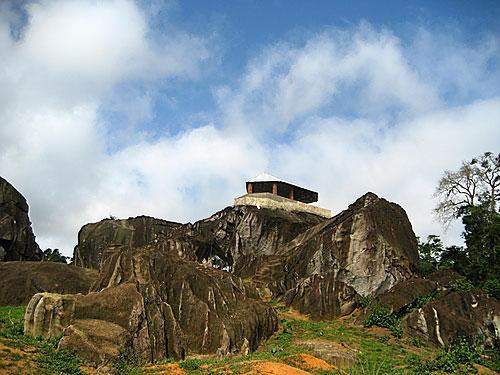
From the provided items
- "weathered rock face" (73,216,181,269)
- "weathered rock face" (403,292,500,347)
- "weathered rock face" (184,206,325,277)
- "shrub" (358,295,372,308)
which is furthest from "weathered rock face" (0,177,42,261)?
"weathered rock face" (403,292,500,347)

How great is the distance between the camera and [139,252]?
105ft

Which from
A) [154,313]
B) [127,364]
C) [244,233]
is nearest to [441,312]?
[154,313]

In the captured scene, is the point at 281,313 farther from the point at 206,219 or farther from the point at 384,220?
the point at 206,219

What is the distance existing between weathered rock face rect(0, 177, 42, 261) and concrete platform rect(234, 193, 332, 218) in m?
21.4

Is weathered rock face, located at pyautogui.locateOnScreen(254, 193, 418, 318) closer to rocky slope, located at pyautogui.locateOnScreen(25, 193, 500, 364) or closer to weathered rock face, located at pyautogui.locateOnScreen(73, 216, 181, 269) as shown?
rocky slope, located at pyautogui.locateOnScreen(25, 193, 500, 364)

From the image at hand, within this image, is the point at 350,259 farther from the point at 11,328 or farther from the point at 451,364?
the point at 11,328

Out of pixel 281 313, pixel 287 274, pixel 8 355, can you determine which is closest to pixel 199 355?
pixel 8 355

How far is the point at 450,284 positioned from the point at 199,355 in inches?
801

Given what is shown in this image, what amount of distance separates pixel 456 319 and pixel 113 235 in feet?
116

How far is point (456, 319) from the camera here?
3381 cm

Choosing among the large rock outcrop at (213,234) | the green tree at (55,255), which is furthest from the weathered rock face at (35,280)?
the green tree at (55,255)

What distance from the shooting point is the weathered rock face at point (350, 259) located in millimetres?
39312

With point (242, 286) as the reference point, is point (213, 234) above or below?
above

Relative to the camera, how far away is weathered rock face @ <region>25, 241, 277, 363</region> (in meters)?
23.6
